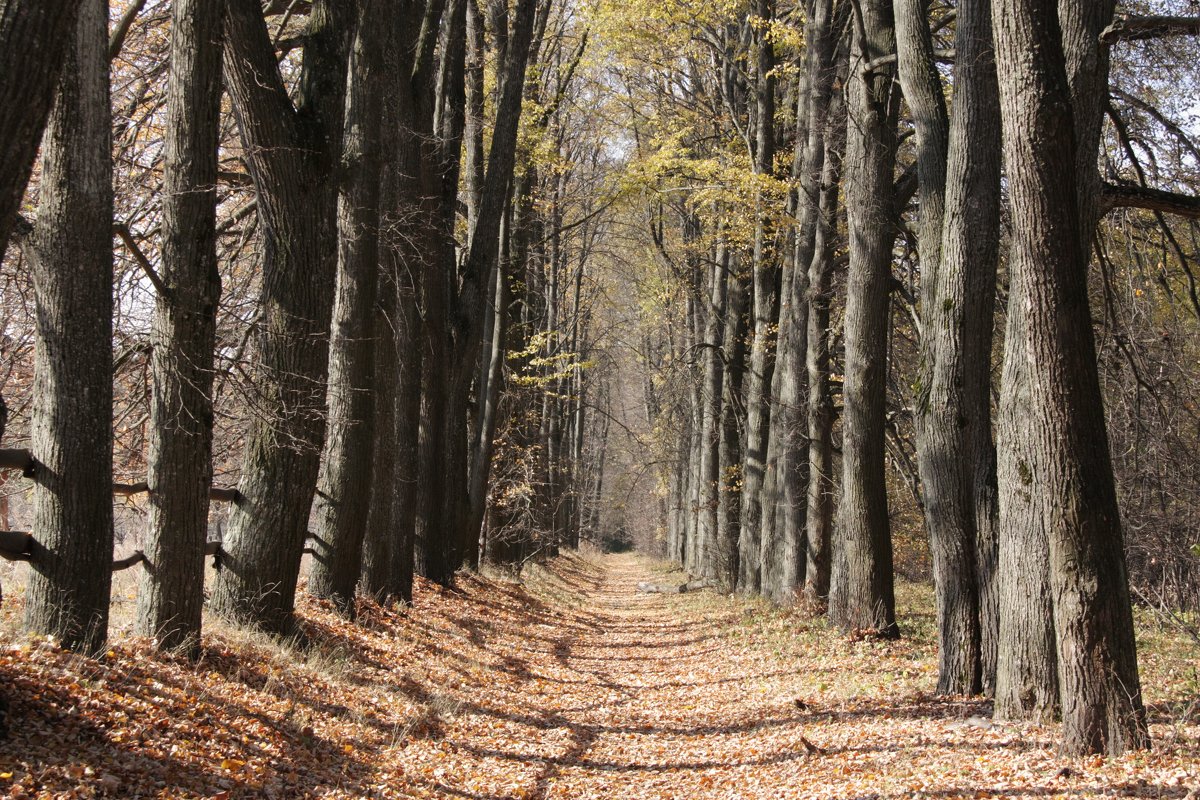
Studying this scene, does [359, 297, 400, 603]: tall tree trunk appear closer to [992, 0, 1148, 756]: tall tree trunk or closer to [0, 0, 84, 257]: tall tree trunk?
[992, 0, 1148, 756]: tall tree trunk

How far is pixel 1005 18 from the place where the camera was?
263 inches

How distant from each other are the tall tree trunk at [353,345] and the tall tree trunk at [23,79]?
674cm

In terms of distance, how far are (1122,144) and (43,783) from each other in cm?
922

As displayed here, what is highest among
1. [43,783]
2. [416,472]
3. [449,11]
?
[449,11]

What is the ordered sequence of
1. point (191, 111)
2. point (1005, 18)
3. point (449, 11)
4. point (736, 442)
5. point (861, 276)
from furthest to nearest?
point (736, 442) → point (449, 11) → point (861, 276) → point (191, 111) → point (1005, 18)

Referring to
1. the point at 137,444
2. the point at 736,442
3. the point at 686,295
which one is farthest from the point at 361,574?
the point at 686,295

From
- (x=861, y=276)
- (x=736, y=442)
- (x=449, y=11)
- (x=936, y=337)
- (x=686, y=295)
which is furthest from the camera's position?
(x=686, y=295)

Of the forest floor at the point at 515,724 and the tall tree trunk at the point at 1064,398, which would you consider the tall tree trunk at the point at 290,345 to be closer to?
the forest floor at the point at 515,724

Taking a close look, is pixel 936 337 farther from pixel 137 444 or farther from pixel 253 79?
pixel 137 444

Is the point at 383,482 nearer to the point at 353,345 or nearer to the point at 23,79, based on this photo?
the point at 353,345

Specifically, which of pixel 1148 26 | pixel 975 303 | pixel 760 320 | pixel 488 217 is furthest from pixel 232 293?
pixel 760 320

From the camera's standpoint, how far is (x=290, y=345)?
8.82 metres

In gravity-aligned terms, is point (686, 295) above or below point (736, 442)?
above

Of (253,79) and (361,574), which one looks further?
(361,574)
